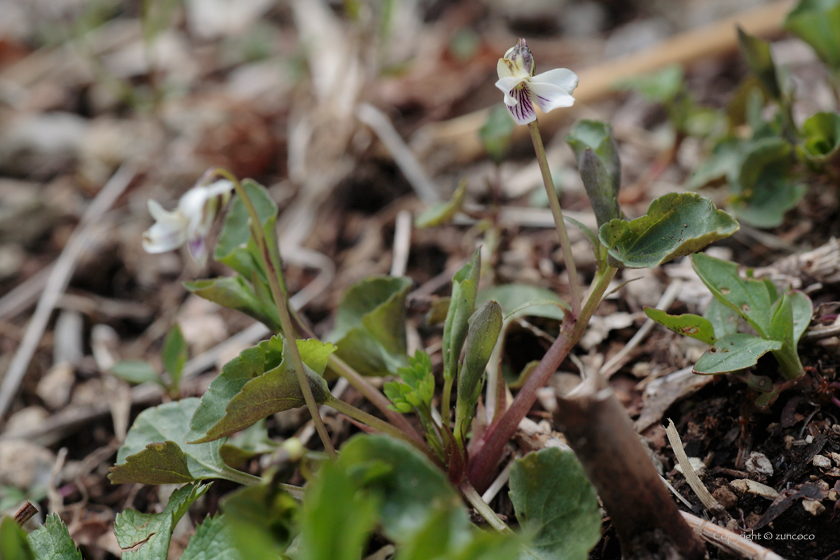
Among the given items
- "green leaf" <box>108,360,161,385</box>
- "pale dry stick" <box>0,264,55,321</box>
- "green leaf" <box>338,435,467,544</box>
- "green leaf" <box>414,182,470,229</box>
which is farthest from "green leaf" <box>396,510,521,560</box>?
"pale dry stick" <box>0,264,55,321</box>

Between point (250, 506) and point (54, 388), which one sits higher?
point (250, 506)

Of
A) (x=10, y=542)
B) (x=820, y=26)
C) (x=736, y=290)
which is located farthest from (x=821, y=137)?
(x=10, y=542)

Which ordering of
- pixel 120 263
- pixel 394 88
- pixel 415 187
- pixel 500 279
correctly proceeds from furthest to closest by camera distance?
1. pixel 394 88
2. pixel 120 263
3. pixel 415 187
4. pixel 500 279

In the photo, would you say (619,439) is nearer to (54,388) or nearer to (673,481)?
(673,481)

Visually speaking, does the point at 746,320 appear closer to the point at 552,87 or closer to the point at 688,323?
the point at 688,323

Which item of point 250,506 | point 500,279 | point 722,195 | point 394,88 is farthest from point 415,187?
point 250,506
